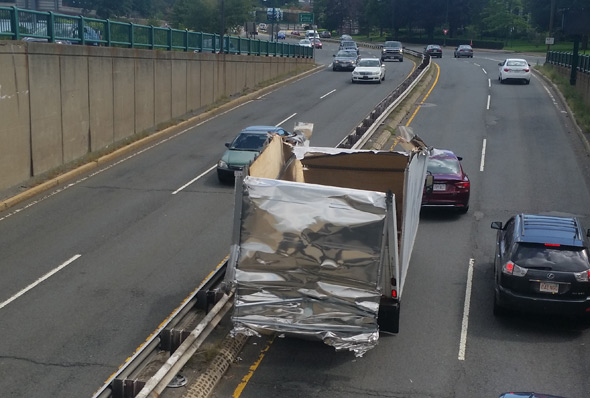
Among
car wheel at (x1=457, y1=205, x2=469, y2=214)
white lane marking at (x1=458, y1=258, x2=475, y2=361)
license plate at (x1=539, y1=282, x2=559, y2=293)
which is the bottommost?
white lane marking at (x1=458, y1=258, x2=475, y2=361)

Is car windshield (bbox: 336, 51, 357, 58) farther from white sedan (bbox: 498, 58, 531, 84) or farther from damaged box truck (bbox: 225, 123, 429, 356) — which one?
damaged box truck (bbox: 225, 123, 429, 356)

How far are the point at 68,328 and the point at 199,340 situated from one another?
278 cm

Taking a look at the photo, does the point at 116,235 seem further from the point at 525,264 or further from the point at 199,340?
the point at 525,264

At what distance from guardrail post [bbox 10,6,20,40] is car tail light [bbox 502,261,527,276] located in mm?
15229

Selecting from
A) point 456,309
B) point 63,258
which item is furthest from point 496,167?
point 63,258

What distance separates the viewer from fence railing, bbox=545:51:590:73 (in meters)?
40.9

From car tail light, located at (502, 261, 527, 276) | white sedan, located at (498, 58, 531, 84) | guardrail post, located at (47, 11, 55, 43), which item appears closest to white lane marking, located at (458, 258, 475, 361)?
car tail light, located at (502, 261, 527, 276)

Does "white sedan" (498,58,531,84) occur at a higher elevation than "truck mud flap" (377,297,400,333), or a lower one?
higher

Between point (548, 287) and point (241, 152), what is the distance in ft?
42.5

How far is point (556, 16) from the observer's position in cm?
10438

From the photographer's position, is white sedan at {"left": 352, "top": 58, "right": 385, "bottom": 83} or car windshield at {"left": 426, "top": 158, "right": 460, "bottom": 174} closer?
car windshield at {"left": 426, "top": 158, "right": 460, "bottom": 174}

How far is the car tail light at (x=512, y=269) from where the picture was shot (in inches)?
472

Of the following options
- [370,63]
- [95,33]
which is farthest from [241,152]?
[370,63]

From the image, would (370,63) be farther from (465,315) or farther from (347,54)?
(465,315)
